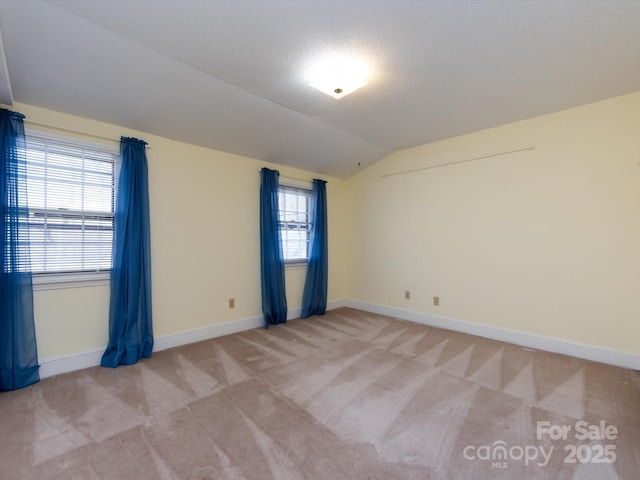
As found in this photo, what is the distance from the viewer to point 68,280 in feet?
8.46

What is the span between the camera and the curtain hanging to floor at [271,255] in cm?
387

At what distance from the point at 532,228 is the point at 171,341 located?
4.21 meters

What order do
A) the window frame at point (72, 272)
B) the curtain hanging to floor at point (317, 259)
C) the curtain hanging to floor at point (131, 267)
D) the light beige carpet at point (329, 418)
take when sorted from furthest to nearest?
the curtain hanging to floor at point (317, 259)
the curtain hanging to floor at point (131, 267)
the window frame at point (72, 272)
the light beige carpet at point (329, 418)

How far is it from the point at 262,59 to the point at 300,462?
272cm

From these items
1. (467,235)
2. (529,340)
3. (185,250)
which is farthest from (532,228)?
(185,250)

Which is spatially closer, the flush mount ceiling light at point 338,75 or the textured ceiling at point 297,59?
the textured ceiling at point 297,59

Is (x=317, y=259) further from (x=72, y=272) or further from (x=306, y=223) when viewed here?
(x=72, y=272)

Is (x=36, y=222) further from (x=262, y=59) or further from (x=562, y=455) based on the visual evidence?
(x=562, y=455)

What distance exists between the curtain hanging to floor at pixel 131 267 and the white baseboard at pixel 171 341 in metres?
0.15

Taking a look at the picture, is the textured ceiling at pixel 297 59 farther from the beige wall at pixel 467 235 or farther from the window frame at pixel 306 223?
the window frame at pixel 306 223

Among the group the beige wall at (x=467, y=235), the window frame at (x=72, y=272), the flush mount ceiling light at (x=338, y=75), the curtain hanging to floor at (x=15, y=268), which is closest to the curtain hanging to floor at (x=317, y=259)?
the beige wall at (x=467, y=235)

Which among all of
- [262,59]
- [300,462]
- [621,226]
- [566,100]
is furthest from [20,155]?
[621,226]

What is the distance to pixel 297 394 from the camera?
7.28 ft

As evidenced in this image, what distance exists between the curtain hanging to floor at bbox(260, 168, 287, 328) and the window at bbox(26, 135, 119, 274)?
1.66 meters
